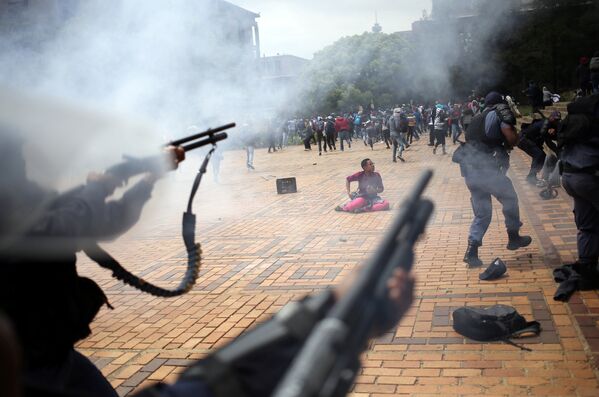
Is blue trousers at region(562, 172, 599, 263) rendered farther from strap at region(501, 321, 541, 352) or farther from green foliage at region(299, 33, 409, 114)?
green foliage at region(299, 33, 409, 114)

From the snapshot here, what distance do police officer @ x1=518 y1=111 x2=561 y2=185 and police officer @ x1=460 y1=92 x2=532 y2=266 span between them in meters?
3.40

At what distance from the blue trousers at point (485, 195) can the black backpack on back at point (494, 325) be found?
5.72 ft

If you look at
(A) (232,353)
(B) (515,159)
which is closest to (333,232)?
(A) (232,353)

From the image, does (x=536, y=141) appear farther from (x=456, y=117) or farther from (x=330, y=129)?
(x=330, y=129)

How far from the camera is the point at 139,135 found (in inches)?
93.6

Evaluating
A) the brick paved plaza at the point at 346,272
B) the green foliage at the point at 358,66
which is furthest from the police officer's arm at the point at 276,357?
the green foliage at the point at 358,66

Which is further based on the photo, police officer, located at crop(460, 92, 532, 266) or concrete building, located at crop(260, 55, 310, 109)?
concrete building, located at crop(260, 55, 310, 109)

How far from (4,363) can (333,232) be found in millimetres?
7027

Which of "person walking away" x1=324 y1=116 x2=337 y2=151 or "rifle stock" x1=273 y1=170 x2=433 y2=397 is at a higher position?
"rifle stock" x1=273 y1=170 x2=433 y2=397

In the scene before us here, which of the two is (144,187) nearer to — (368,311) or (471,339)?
(368,311)

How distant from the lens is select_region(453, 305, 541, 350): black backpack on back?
12.7 ft

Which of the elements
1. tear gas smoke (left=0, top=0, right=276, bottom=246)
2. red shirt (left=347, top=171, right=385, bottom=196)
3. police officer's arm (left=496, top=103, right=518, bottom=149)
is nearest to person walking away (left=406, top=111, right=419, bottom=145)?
tear gas smoke (left=0, top=0, right=276, bottom=246)

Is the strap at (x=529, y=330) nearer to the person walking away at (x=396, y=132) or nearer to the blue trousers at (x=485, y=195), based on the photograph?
the blue trousers at (x=485, y=195)

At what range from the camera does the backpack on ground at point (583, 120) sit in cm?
436
